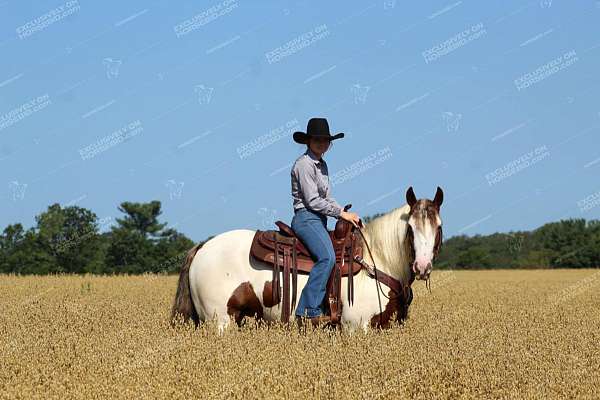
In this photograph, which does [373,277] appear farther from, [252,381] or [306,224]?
[252,381]

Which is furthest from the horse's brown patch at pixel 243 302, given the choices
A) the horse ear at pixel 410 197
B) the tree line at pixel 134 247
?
the tree line at pixel 134 247

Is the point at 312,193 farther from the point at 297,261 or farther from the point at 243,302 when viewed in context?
the point at 243,302

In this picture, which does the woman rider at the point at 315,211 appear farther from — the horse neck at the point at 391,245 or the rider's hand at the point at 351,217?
the horse neck at the point at 391,245

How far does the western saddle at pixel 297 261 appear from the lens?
8.27 meters

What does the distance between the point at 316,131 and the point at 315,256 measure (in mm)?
1310

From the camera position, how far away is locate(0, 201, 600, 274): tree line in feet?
185

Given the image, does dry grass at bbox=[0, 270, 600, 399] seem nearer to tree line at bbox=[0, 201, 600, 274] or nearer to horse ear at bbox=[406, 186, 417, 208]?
horse ear at bbox=[406, 186, 417, 208]

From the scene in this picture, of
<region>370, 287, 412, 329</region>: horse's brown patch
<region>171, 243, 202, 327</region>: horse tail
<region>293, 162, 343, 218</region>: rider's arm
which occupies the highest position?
<region>293, 162, 343, 218</region>: rider's arm

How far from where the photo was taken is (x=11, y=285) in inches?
772

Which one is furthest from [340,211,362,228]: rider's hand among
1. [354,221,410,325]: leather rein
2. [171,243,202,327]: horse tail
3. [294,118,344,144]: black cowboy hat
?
[171,243,202,327]: horse tail

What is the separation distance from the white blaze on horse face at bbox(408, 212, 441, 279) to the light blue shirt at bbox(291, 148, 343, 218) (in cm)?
82

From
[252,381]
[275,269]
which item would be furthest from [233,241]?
[252,381]

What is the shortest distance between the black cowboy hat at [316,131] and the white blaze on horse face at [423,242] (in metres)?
1.23

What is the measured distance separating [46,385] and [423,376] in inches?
116
